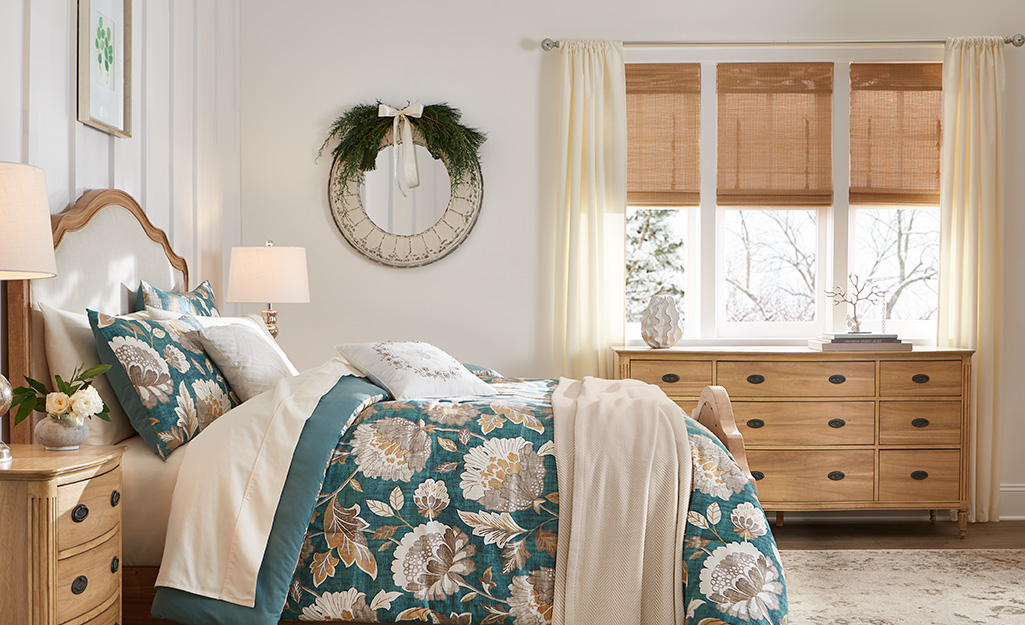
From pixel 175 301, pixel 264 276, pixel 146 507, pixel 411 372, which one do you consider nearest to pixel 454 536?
pixel 411 372

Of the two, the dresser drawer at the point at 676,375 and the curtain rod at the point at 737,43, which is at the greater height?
the curtain rod at the point at 737,43

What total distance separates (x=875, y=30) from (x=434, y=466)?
3449 mm

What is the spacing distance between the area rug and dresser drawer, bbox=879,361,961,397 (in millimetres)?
708

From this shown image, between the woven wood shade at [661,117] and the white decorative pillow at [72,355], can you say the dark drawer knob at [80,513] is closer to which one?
the white decorative pillow at [72,355]

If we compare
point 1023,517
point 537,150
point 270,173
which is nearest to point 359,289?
point 270,173

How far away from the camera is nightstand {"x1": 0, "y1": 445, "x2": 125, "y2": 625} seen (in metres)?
1.55

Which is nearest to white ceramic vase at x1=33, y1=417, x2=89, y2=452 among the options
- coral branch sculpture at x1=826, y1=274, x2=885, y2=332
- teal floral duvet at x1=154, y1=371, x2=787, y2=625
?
teal floral duvet at x1=154, y1=371, x2=787, y2=625

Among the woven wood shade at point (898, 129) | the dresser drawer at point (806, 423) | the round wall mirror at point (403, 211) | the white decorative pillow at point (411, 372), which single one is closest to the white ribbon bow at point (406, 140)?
the round wall mirror at point (403, 211)

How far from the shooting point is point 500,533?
6.48 feet

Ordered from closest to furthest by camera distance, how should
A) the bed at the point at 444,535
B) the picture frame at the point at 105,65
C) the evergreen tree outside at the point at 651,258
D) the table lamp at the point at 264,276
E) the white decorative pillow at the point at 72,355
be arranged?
the bed at the point at 444,535
the white decorative pillow at the point at 72,355
the picture frame at the point at 105,65
the table lamp at the point at 264,276
the evergreen tree outside at the point at 651,258

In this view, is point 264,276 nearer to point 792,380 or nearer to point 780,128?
point 792,380

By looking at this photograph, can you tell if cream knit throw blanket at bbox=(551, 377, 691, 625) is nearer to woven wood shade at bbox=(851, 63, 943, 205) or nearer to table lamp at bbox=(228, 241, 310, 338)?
table lamp at bbox=(228, 241, 310, 338)

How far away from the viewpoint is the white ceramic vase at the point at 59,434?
1.75m

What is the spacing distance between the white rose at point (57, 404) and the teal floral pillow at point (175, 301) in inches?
39.1
